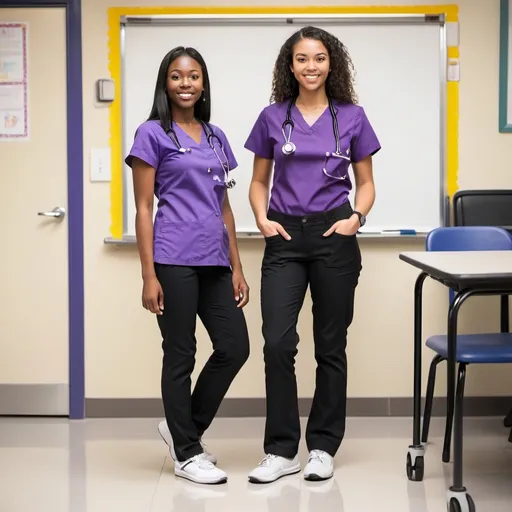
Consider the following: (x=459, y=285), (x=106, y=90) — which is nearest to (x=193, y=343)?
(x=459, y=285)

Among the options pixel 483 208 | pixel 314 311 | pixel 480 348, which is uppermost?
pixel 483 208

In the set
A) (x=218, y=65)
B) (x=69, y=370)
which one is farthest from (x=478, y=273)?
(x=69, y=370)

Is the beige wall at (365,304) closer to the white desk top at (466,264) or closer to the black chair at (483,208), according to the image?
the black chair at (483,208)

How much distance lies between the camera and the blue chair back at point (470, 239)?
10.2ft

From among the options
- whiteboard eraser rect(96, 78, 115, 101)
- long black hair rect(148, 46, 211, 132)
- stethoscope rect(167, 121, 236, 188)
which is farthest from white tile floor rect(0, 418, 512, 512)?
whiteboard eraser rect(96, 78, 115, 101)

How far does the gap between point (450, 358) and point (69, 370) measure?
192 centimetres

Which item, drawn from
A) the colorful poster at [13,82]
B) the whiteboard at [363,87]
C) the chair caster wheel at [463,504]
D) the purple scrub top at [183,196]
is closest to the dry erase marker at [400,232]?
the whiteboard at [363,87]

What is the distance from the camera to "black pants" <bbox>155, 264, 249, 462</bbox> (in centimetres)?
273

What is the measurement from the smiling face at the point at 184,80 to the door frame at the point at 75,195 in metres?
0.99

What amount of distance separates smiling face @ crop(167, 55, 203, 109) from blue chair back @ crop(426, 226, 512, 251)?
102cm

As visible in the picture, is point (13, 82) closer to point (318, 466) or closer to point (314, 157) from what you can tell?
point (314, 157)

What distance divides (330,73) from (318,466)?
1.31 meters

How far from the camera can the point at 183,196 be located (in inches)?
108

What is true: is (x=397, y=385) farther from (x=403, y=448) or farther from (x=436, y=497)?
(x=436, y=497)
